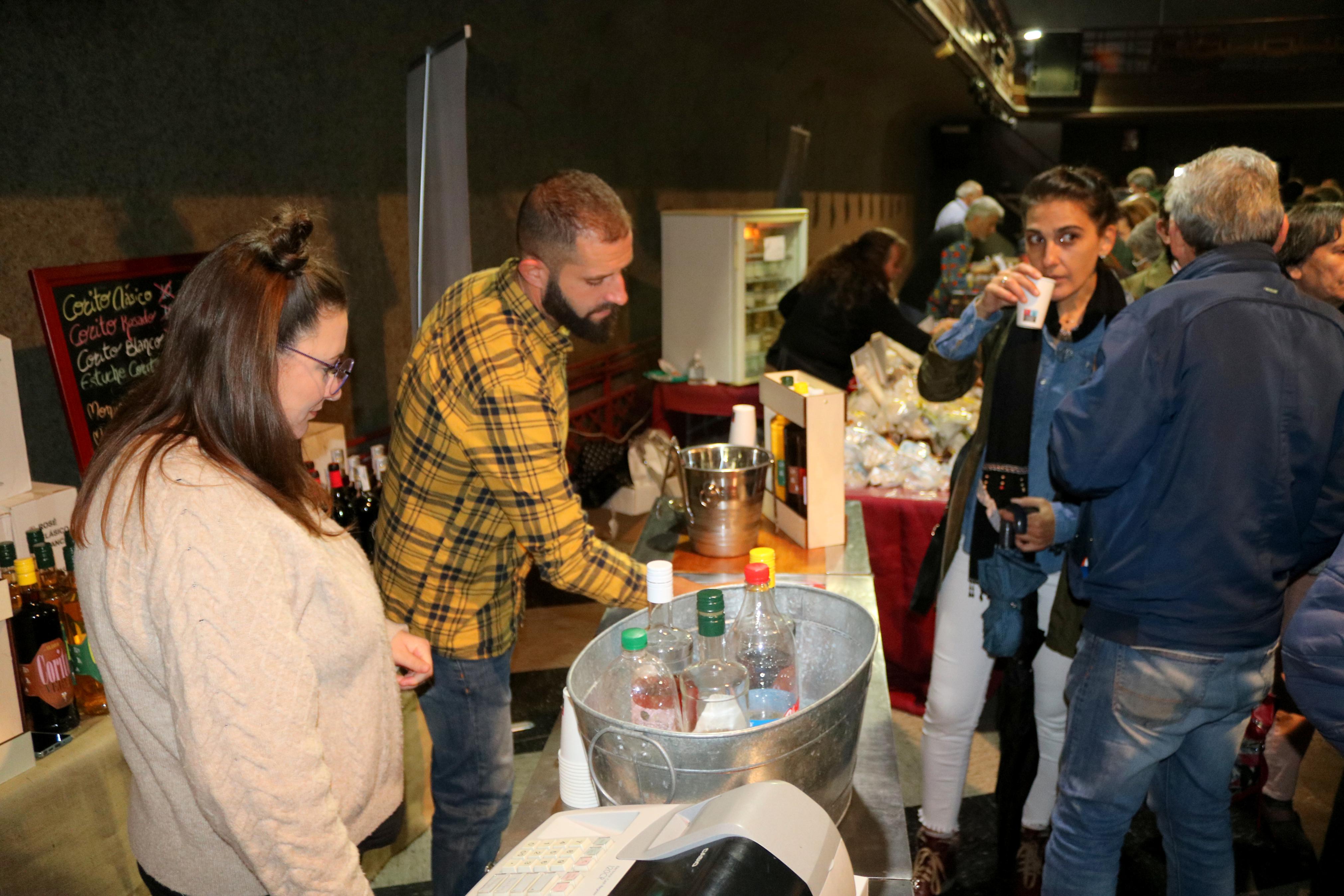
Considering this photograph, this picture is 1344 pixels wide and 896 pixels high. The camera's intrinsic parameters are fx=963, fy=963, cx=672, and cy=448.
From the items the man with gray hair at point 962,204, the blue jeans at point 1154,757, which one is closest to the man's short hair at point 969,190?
the man with gray hair at point 962,204

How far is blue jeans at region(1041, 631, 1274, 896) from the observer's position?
5.90 ft

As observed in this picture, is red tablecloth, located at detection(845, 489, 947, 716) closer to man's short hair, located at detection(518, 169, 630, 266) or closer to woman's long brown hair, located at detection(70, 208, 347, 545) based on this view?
man's short hair, located at detection(518, 169, 630, 266)

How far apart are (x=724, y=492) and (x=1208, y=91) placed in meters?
17.0

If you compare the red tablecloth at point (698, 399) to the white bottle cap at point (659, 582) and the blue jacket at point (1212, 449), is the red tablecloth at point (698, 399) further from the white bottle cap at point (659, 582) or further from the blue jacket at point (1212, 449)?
the white bottle cap at point (659, 582)

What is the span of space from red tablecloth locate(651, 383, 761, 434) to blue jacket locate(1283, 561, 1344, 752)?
14.5 ft

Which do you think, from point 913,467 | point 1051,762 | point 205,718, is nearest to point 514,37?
point 913,467

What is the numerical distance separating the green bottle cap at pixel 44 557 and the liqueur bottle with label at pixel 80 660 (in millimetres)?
110

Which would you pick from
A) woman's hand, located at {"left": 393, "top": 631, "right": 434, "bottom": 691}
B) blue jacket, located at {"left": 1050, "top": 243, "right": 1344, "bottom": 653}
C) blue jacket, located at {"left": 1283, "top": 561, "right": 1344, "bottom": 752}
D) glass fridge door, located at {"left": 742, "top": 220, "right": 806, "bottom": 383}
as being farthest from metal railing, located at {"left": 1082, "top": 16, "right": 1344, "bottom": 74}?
woman's hand, located at {"left": 393, "top": 631, "right": 434, "bottom": 691}

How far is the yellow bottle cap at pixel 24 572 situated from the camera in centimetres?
186

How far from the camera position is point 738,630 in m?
1.48

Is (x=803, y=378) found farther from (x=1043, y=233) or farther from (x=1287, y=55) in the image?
(x=1287, y=55)

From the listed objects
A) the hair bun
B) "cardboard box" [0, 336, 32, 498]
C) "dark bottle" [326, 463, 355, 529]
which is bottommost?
"dark bottle" [326, 463, 355, 529]

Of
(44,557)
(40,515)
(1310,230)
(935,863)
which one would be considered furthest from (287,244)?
(1310,230)

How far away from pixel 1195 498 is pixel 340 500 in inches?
86.4
